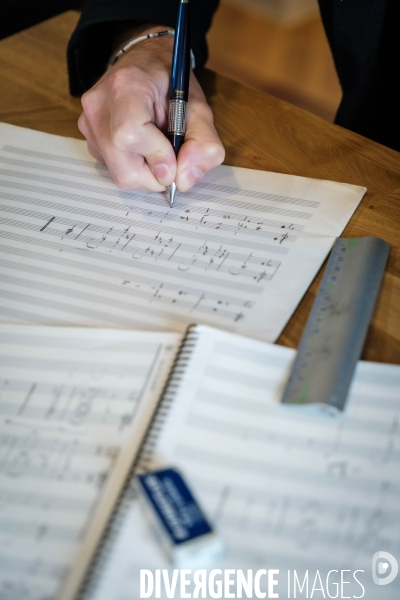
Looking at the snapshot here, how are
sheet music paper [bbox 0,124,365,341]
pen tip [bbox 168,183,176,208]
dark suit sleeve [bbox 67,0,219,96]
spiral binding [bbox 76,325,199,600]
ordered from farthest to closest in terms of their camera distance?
dark suit sleeve [bbox 67,0,219,96] < pen tip [bbox 168,183,176,208] < sheet music paper [bbox 0,124,365,341] < spiral binding [bbox 76,325,199,600]

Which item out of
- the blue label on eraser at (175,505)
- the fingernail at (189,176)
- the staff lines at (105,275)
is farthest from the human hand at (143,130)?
the blue label on eraser at (175,505)

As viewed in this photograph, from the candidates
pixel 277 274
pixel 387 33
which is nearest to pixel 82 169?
pixel 277 274

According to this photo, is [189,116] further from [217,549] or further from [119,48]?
[217,549]

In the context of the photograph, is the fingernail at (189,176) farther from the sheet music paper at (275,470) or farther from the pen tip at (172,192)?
the sheet music paper at (275,470)

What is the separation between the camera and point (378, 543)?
1.23 feet

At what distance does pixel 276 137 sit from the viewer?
74 cm

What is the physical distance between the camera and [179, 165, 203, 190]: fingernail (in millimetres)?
631

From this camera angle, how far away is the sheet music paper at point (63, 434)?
38 cm

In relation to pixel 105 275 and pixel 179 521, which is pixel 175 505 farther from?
pixel 105 275

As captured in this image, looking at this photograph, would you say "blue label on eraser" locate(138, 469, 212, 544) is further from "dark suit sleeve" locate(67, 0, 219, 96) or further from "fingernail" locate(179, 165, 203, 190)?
"dark suit sleeve" locate(67, 0, 219, 96)

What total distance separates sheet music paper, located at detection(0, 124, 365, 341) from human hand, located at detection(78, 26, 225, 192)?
37 millimetres

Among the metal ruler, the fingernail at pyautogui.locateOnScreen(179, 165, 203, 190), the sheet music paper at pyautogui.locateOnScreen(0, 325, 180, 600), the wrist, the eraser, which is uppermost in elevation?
the wrist

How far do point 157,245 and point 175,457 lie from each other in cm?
26

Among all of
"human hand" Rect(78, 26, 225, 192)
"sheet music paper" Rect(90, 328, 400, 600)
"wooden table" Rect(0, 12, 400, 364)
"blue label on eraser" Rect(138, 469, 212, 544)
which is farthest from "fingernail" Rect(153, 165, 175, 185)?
"blue label on eraser" Rect(138, 469, 212, 544)
